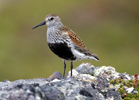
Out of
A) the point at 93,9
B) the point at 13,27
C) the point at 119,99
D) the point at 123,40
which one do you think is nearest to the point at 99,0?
the point at 93,9

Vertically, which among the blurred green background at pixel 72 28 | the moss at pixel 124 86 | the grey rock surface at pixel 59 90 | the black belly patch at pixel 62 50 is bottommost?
the grey rock surface at pixel 59 90

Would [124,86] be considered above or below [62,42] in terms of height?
below

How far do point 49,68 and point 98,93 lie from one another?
19.0 m

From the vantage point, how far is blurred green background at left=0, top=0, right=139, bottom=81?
93.5 feet

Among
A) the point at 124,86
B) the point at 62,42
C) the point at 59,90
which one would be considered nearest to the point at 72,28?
the point at 62,42

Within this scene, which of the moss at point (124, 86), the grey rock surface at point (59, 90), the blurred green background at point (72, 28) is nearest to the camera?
the grey rock surface at point (59, 90)

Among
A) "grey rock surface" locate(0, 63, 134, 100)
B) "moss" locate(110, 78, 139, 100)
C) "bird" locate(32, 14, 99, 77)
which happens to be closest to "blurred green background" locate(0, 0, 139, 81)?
"bird" locate(32, 14, 99, 77)

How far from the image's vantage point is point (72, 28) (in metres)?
32.7

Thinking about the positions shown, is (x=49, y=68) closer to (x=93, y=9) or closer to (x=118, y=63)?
(x=118, y=63)

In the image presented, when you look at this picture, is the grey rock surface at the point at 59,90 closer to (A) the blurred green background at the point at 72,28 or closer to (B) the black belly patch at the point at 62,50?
(B) the black belly patch at the point at 62,50

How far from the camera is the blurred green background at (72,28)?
1122 inches

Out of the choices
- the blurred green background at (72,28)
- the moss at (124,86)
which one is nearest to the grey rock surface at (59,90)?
the moss at (124,86)

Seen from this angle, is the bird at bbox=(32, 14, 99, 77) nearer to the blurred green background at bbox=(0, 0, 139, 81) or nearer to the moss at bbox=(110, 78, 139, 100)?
the moss at bbox=(110, 78, 139, 100)

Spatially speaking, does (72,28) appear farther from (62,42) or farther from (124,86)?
(124,86)
